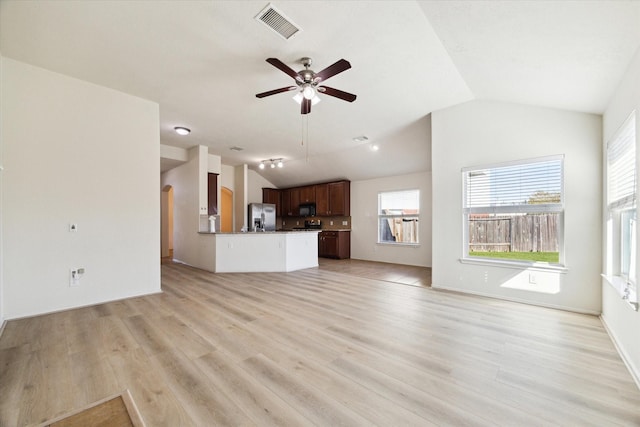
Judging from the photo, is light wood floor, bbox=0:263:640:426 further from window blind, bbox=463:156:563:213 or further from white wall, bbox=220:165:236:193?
white wall, bbox=220:165:236:193

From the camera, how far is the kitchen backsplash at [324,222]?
860 cm

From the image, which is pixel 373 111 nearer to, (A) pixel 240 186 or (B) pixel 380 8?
(B) pixel 380 8

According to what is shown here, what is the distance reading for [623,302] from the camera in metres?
2.30

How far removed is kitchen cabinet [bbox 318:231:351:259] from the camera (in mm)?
8105

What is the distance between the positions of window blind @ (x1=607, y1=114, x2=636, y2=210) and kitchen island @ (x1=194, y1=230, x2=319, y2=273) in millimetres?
4998

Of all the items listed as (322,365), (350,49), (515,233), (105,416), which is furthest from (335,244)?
(105,416)

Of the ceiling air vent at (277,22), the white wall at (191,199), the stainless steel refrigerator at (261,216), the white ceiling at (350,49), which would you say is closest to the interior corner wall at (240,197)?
the stainless steel refrigerator at (261,216)

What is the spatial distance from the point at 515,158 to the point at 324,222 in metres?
6.16

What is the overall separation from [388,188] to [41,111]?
22.8ft

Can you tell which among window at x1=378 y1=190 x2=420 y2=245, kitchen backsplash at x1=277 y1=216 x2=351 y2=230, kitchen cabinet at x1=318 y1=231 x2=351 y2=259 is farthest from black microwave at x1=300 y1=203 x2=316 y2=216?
window at x1=378 y1=190 x2=420 y2=245

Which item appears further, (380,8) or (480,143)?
(480,143)

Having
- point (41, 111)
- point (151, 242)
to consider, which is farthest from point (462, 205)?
point (41, 111)

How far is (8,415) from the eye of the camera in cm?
155

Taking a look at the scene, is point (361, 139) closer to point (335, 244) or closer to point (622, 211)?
point (335, 244)
